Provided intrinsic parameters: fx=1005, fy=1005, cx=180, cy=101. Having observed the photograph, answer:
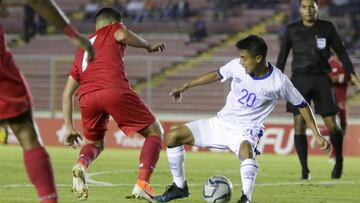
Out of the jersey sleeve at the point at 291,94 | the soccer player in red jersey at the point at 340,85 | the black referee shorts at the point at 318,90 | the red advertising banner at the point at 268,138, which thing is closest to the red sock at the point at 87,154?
the jersey sleeve at the point at 291,94

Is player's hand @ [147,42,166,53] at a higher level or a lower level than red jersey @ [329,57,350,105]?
higher

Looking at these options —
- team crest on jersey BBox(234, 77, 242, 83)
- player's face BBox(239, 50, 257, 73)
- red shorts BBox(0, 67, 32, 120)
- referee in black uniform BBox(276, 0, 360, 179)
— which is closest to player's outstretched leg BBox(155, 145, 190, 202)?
team crest on jersey BBox(234, 77, 242, 83)

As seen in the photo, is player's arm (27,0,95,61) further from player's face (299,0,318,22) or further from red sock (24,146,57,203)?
player's face (299,0,318,22)

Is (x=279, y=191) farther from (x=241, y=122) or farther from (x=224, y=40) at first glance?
(x=224, y=40)

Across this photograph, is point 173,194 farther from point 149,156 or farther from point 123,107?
point 123,107

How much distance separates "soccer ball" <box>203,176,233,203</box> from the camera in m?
9.60

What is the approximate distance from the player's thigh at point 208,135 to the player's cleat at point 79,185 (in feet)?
4.09

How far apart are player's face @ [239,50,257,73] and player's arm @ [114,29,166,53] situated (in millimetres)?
844

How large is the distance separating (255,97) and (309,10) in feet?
11.2

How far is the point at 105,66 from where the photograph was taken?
387 inches

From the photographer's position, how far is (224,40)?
103 feet

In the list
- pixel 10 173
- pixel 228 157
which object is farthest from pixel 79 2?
pixel 10 173

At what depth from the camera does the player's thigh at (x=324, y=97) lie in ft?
43.6

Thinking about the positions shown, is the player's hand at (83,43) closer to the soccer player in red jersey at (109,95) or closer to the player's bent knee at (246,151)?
the soccer player in red jersey at (109,95)
